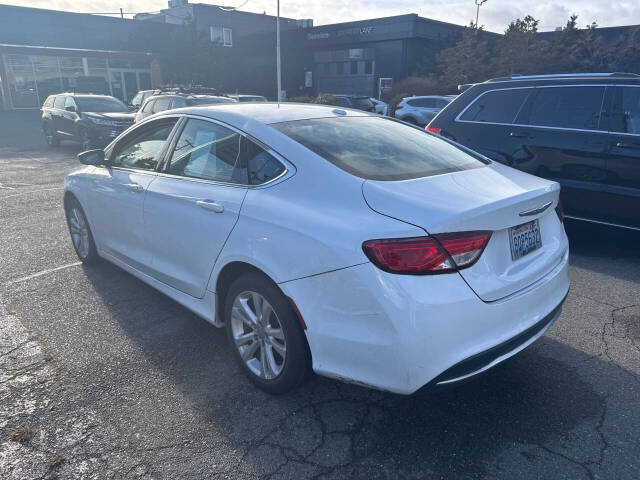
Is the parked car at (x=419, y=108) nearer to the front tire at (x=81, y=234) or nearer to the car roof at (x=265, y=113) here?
the front tire at (x=81, y=234)

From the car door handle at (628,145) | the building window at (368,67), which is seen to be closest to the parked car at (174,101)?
the car door handle at (628,145)

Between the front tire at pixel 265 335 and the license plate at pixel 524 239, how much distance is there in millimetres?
1168

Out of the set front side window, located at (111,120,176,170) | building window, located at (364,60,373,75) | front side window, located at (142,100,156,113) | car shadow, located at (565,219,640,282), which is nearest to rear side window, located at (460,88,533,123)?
car shadow, located at (565,219,640,282)

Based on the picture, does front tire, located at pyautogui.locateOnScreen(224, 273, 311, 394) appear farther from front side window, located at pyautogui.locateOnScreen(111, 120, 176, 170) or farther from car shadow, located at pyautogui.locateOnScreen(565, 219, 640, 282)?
car shadow, located at pyautogui.locateOnScreen(565, 219, 640, 282)

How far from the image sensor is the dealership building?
Result: 32312 millimetres

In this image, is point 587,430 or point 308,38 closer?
point 587,430

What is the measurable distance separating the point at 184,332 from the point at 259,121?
1692mm

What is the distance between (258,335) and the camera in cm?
298

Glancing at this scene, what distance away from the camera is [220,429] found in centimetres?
271

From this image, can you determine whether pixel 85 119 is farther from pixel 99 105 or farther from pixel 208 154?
pixel 208 154

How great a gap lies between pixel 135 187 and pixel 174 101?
990cm

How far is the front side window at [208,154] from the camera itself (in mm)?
3184

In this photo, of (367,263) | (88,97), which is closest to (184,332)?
(367,263)

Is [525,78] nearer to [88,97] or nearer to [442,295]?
[442,295]
